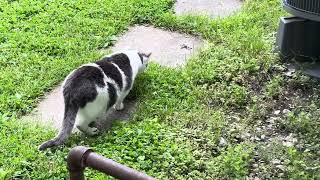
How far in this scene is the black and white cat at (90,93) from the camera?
414cm

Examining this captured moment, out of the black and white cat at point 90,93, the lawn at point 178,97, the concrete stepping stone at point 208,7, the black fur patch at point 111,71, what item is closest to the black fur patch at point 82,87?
the black and white cat at point 90,93

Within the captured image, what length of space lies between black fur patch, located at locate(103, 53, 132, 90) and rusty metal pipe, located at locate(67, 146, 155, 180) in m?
2.21

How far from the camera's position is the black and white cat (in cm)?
414

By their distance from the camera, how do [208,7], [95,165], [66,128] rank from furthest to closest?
[208,7] → [66,128] → [95,165]

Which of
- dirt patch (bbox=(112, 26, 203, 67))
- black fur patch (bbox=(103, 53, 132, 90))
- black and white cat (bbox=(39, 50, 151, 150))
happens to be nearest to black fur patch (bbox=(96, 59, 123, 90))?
black and white cat (bbox=(39, 50, 151, 150))

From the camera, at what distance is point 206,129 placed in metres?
4.42

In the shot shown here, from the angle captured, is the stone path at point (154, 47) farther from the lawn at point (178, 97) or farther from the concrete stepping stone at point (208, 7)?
the lawn at point (178, 97)

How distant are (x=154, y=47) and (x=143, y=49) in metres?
0.14

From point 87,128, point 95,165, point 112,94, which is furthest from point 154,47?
point 95,165

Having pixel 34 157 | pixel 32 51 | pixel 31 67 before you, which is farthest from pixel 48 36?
pixel 34 157

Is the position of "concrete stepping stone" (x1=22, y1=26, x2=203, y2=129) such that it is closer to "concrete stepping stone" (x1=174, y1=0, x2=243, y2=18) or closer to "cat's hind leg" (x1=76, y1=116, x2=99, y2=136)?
"cat's hind leg" (x1=76, y1=116, x2=99, y2=136)

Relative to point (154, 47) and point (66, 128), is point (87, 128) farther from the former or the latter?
point (154, 47)

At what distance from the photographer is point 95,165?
235 cm

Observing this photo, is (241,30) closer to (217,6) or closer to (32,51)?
(217,6)
